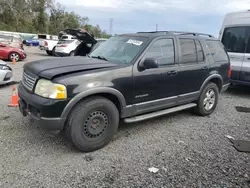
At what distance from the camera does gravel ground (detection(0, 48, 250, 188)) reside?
272 centimetres

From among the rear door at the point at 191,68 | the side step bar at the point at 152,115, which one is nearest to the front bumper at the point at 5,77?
the side step bar at the point at 152,115

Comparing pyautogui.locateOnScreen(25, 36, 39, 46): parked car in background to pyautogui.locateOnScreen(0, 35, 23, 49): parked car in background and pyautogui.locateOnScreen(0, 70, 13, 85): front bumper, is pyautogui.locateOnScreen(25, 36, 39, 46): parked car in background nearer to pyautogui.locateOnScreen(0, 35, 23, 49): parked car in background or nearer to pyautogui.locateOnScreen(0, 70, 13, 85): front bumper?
pyautogui.locateOnScreen(0, 35, 23, 49): parked car in background

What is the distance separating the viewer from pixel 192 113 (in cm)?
525

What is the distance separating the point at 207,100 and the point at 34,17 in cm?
5738

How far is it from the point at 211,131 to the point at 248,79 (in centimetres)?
349

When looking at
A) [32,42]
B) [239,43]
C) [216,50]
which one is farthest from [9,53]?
[32,42]

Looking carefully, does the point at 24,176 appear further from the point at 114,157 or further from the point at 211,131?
the point at 211,131

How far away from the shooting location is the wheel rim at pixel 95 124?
3.25 m

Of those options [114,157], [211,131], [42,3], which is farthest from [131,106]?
[42,3]

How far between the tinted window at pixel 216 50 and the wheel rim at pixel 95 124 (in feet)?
10.1

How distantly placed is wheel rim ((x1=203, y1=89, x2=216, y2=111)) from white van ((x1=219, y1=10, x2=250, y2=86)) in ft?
7.85

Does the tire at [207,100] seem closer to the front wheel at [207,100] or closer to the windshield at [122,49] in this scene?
the front wheel at [207,100]

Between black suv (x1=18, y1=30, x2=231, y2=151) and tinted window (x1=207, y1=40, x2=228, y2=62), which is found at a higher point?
tinted window (x1=207, y1=40, x2=228, y2=62)

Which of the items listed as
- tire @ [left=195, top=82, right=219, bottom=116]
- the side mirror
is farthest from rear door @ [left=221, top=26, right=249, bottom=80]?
the side mirror
